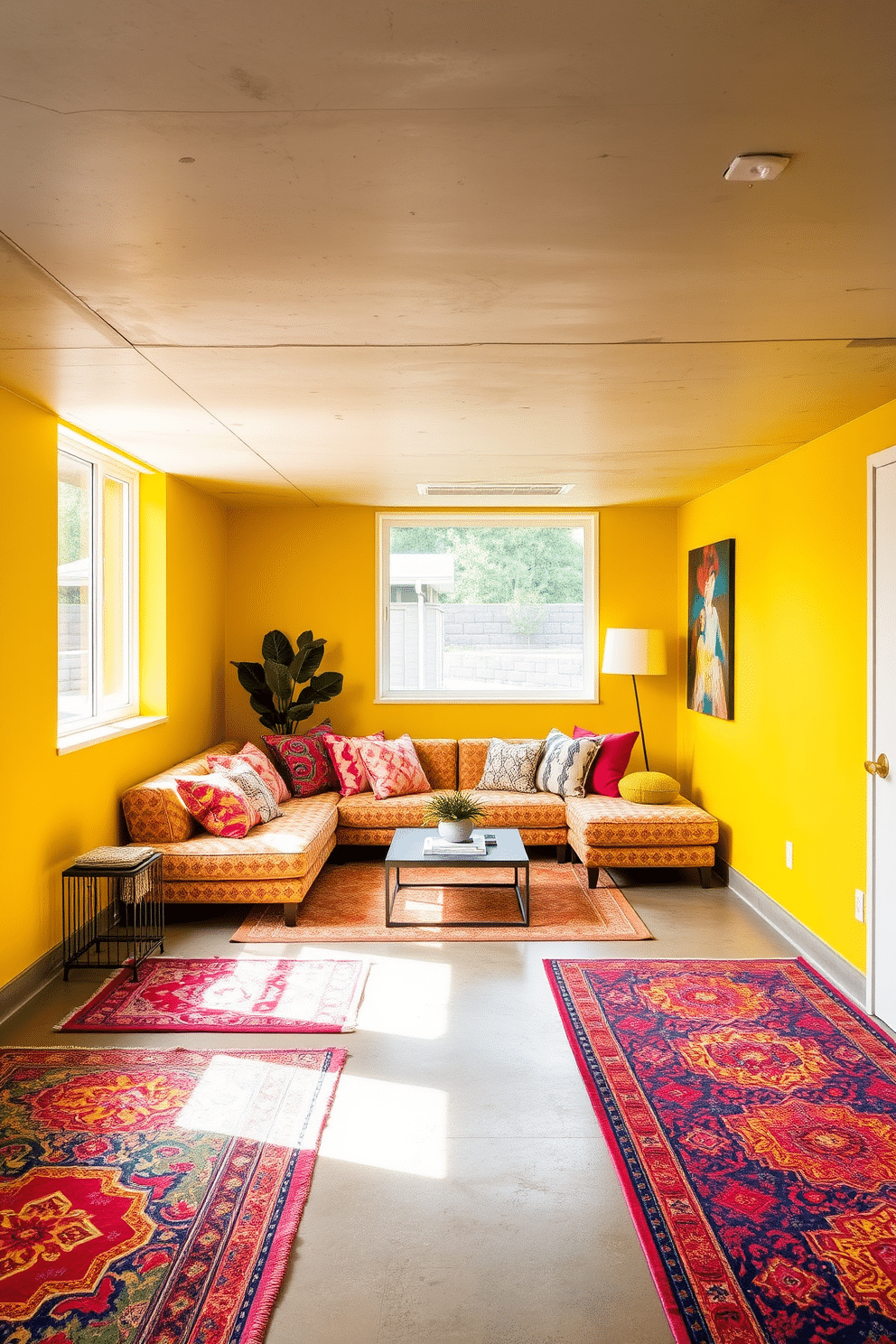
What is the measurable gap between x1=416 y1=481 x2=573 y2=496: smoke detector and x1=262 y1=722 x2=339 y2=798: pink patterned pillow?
1.94m

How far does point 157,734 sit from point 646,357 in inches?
140

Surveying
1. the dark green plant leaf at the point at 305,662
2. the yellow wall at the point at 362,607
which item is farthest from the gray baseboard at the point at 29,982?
the yellow wall at the point at 362,607

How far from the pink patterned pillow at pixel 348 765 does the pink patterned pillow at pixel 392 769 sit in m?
0.05

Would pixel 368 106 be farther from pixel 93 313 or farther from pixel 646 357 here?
pixel 646 357

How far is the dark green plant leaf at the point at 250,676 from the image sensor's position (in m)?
6.54

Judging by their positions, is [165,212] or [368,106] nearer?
[368,106]

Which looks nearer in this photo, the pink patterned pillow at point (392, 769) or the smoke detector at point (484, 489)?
the smoke detector at point (484, 489)

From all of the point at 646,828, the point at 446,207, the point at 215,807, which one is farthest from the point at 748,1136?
the point at 215,807

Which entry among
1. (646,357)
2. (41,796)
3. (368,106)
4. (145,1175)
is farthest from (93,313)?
(145,1175)

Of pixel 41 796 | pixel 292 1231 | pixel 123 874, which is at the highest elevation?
pixel 41 796

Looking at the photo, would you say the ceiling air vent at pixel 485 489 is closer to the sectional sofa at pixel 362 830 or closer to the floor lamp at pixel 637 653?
the floor lamp at pixel 637 653

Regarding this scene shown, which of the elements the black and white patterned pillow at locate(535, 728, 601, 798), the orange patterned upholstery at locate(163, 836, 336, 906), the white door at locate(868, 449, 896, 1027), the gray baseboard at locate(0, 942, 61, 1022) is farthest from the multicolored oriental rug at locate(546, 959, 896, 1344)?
the gray baseboard at locate(0, 942, 61, 1022)

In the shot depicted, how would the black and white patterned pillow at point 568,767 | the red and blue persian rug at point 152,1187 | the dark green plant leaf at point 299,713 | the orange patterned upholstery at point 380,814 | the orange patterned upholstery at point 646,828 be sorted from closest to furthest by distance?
1. the red and blue persian rug at point 152,1187
2. the orange patterned upholstery at point 646,828
3. the orange patterned upholstery at point 380,814
4. the black and white patterned pillow at point 568,767
5. the dark green plant leaf at point 299,713

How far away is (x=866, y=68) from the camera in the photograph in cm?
148
